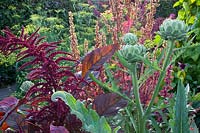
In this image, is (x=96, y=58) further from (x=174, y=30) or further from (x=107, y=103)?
(x=174, y=30)

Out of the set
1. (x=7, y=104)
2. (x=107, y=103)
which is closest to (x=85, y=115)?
(x=107, y=103)

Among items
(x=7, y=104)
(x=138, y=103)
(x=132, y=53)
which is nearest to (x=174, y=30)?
(x=132, y=53)

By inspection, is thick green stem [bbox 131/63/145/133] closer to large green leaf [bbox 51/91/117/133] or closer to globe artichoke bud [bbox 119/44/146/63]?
globe artichoke bud [bbox 119/44/146/63]

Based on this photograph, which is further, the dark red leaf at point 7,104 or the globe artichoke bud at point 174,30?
the dark red leaf at point 7,104

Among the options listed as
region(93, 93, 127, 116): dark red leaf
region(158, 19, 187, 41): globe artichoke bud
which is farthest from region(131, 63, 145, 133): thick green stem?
region(158, 19, 187, 41): globe artichoke bud

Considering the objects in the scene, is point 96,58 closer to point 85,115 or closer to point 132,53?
point 132,53

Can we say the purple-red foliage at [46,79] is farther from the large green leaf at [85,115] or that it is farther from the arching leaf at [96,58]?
the large green leaf at [85,115]

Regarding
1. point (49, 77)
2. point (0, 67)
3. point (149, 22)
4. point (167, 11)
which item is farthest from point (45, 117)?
point (167, 11)

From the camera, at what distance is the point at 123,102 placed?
115 cm

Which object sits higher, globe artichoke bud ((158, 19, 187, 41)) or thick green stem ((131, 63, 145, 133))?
globe artichoke bud ((158, 19, 187, 41))

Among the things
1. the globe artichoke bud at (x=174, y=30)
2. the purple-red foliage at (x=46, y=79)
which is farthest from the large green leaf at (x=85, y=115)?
the globe artichoke bud at (x=174, y=30)

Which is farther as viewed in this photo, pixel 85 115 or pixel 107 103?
pixel 107 103

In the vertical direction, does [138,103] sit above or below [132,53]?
below

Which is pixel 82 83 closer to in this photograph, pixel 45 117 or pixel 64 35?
pixel 45 117
